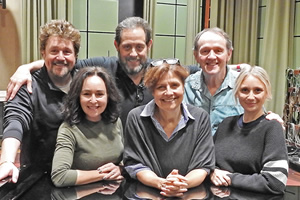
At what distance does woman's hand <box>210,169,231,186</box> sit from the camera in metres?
1.20

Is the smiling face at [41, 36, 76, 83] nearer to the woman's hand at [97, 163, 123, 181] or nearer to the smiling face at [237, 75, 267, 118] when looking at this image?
the woman's hand at [97, 163, 123, 181]

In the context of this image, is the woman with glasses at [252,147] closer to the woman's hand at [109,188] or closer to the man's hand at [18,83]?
the woman's hand at [109,188]

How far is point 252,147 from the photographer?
123 centimetres

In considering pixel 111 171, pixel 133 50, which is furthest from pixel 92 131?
pixel 133 50

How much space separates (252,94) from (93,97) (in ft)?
1.94

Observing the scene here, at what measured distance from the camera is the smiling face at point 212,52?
1.69 metres

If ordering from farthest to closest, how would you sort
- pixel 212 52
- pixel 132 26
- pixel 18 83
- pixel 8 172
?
pixel 132 26
pixel 212 52
pixel 18 83
pixel 8 172

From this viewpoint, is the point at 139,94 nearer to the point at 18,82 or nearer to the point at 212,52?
the point at 212,52

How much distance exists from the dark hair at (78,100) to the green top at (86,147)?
0.10 feet

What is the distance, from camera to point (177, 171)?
115 centimetres

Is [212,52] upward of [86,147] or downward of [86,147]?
upward

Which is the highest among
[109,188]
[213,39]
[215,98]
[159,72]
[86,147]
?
[213,39]

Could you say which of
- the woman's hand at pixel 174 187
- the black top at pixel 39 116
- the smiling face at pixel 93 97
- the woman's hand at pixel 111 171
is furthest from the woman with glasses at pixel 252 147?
the black top at pixel 39 116

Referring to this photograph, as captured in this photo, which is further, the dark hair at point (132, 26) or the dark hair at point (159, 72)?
the dark hair at point (132, 26)
